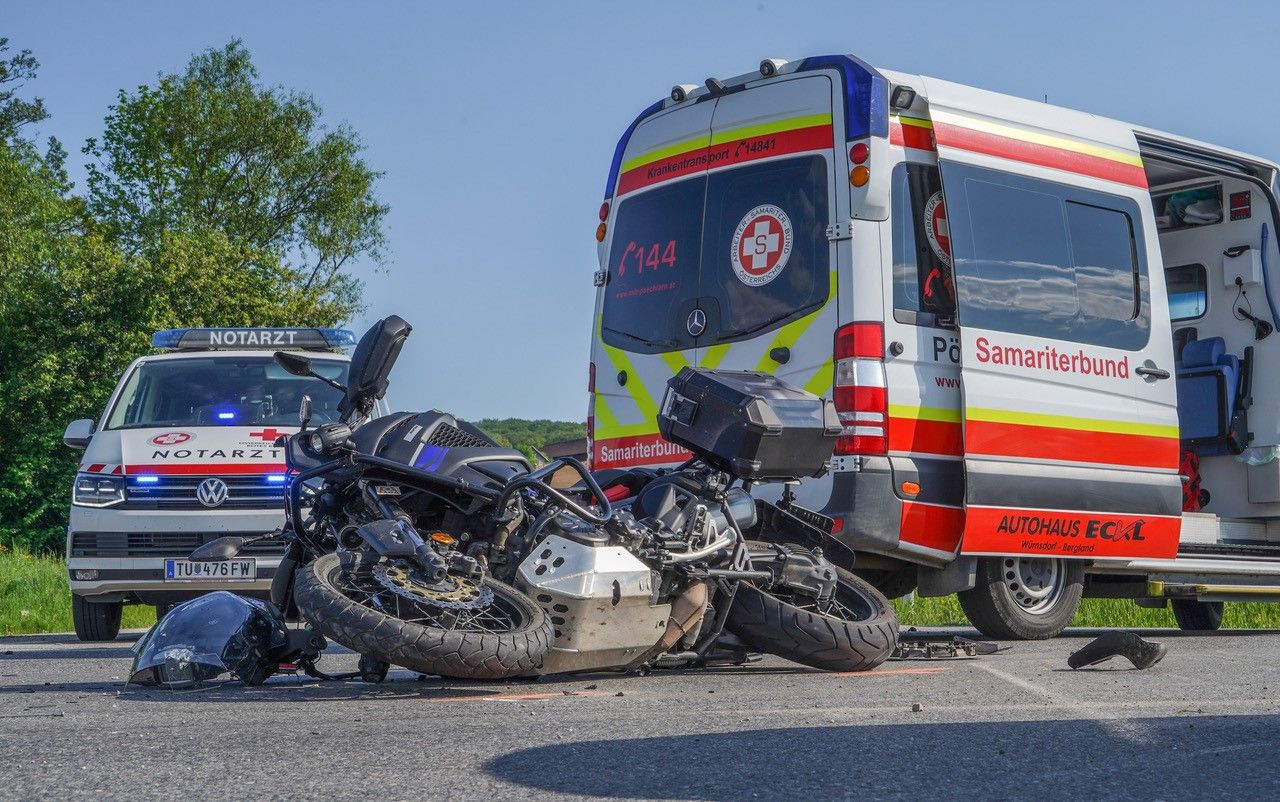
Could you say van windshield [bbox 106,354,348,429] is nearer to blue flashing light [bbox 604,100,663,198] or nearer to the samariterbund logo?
blue flashing light [bbox 604,100,663,198]

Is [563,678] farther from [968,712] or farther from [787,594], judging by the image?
[968,712]

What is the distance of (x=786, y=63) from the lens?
336 inches

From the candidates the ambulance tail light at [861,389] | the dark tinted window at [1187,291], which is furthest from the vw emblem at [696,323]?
the dark tinted window at [1187,291]

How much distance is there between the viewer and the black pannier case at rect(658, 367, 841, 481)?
6656 mm

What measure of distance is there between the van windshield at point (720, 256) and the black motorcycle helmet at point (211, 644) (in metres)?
3.19

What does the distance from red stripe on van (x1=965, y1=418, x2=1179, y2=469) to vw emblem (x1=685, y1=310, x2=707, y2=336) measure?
1481 mm

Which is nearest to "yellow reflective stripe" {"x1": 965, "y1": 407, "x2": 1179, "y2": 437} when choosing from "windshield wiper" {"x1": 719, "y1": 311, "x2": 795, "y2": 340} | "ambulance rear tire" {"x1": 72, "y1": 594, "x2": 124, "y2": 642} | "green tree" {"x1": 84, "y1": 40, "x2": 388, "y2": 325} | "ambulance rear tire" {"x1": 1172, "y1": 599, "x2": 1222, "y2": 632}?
"windshield wiper" {"x1": 719, "y1": 311, "x2": 795, "y2": 340}

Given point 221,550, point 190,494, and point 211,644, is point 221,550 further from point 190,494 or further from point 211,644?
point 190,494

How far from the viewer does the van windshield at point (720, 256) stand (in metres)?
8.20

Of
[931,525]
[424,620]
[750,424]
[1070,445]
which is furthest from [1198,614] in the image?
[424,620]

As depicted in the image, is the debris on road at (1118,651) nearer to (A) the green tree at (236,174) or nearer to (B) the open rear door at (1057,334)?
(B) the open rear door at (1057,334)

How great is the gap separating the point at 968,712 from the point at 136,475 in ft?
21.6

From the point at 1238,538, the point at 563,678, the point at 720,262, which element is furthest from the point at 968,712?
the point at 1238,538

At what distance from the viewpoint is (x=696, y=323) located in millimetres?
8672
